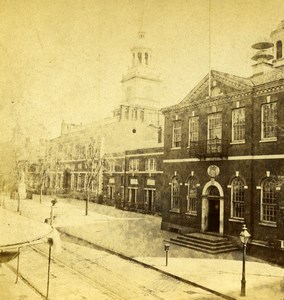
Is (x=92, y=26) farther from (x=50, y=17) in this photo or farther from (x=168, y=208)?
(x=168, y=208)

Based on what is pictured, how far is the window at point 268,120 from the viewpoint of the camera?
14.2 m

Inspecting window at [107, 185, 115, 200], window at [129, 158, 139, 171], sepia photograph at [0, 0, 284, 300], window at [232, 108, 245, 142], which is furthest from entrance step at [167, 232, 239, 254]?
window at [107, 185, 115, 200]

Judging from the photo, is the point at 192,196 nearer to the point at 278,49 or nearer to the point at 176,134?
the point at 176,134

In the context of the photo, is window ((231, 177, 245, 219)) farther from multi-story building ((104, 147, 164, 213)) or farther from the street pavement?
multi-story building ((104, 147, 164, 213))

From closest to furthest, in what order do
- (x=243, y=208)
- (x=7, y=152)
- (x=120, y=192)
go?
(x=7, y=152), (x=243, y=208), (x=120, y=192)

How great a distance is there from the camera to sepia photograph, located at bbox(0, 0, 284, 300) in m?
9.62

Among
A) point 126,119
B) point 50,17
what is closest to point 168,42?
point 50,17

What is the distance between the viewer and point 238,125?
1581 cm

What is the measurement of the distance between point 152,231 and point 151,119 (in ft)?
71.1

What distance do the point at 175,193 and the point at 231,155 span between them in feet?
15.6

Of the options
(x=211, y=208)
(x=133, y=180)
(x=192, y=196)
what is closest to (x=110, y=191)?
(x=133, y=180)

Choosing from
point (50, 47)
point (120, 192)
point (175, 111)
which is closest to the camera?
point (50, 47)

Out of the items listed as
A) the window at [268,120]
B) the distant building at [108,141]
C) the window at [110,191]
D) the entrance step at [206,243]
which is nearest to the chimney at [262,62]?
the window at [268,120]

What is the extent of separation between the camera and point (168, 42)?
10500mm
